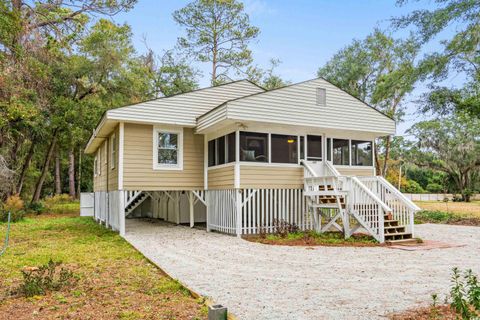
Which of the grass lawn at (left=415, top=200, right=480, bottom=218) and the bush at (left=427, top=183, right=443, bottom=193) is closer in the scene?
the grass lawn at (left=415, top=200, right=480, bottom=218)

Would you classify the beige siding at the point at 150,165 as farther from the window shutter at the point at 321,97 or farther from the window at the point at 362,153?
the window at the point at 362,153

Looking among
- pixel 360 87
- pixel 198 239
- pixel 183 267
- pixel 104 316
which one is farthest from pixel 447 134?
pixel 104 316

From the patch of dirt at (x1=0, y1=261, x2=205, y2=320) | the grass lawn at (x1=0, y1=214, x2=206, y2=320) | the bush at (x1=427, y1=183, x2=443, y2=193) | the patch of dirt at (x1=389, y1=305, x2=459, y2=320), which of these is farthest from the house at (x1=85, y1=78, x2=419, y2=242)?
the bush at (x1=427, y1=183, x2=443, y2=193)

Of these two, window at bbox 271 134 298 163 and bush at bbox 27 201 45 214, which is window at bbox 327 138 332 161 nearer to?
window at bbox 271 134 298 163

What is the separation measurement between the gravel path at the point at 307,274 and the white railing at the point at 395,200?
124 cm

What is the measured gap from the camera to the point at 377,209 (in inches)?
394

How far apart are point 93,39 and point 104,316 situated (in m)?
18.3

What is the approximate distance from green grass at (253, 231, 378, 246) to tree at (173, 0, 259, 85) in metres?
16.2

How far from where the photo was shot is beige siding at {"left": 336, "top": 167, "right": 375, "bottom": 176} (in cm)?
1259

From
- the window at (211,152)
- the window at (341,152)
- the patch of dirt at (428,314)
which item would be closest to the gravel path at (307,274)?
the patch of dirt at (428,314)

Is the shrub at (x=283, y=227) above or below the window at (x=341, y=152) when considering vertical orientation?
below

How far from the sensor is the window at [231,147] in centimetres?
1138

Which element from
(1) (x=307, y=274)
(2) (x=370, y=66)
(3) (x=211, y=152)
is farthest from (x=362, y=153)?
(2) (x=370, y=66)

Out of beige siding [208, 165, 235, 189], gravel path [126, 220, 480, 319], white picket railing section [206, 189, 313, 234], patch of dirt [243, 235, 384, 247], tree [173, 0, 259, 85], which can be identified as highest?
tree [173, 0, 259, 85]
